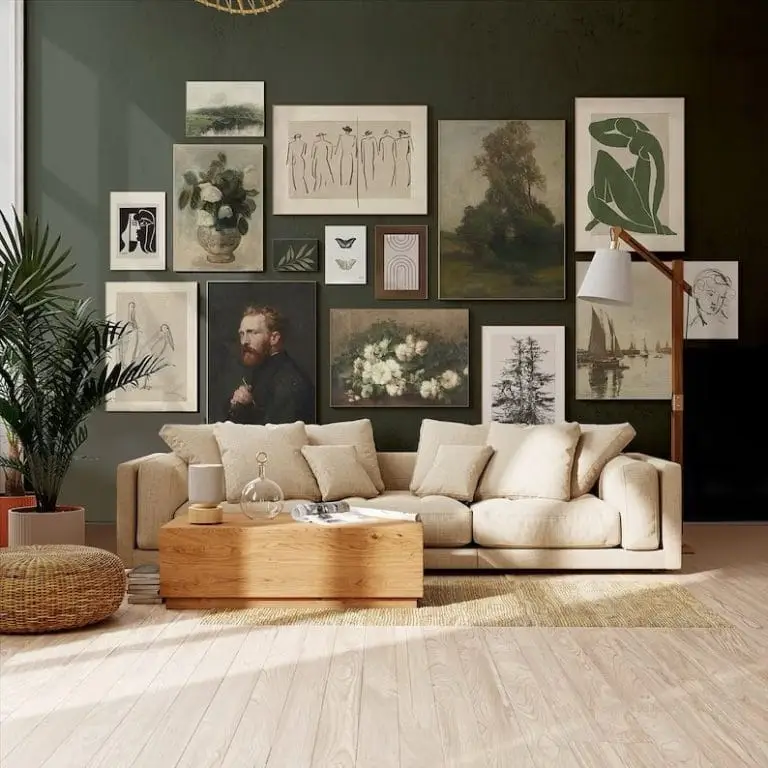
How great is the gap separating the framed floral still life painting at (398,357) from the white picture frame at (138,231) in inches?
53.0

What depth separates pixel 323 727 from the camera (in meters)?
3.27

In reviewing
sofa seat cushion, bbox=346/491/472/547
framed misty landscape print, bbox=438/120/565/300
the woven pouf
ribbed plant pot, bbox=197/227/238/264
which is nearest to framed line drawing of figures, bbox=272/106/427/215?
framed misty landscape print, bbox=438/120/565/300

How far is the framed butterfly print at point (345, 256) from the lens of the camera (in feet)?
23.6

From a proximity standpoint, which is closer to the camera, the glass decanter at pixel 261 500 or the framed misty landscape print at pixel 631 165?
the glass decanter at pixel 261 500

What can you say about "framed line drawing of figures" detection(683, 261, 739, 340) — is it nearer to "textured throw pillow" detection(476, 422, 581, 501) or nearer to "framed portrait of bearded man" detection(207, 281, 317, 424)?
"textured throw pillow" detection(476, 422, 581, 501)

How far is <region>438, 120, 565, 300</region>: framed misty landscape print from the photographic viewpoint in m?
7.19

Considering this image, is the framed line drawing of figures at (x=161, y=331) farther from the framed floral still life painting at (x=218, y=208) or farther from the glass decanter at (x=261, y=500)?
the glass decanter at (x=261, y=500)

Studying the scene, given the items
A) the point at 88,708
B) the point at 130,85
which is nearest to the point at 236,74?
the point at 130,85

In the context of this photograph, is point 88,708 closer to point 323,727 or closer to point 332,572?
point 323,727

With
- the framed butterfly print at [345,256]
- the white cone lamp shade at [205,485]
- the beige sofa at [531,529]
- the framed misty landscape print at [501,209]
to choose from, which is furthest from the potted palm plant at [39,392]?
the framed misty landscape print at [501,209]

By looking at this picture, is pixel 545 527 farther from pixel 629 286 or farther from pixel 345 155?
pixel 345 155

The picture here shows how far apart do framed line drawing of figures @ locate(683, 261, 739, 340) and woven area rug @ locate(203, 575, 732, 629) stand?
93.7 inches

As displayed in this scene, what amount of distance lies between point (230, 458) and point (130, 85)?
2.87 meters

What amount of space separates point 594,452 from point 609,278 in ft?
3.85
